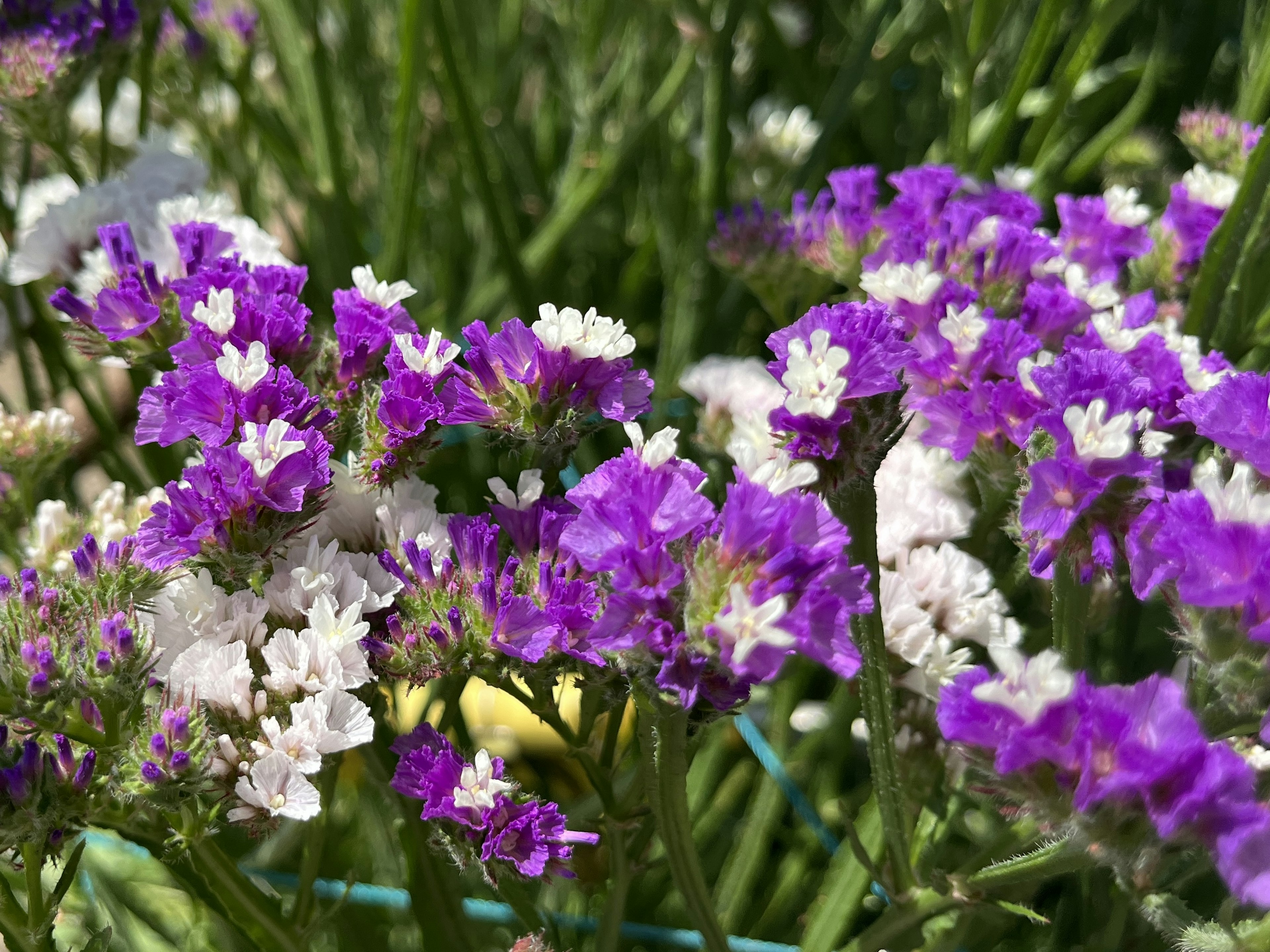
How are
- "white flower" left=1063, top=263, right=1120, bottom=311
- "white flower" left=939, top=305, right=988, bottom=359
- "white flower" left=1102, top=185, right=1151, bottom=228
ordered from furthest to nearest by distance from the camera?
"white flower" left=1102, top=185, right=1151, bottom=228, "white flower" left=1063, top=263, right=1120, bottom=311, "white flower" left=939, top=305, right=988, bottom=359

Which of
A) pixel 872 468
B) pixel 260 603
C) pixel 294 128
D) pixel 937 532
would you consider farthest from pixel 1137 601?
pixel 294 128

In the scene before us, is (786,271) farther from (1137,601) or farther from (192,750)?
(192,750)

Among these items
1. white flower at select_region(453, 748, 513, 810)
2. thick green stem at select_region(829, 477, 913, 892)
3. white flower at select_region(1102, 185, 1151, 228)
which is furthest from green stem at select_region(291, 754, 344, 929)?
white flower at select_region(1102, 185, 1151, 228)

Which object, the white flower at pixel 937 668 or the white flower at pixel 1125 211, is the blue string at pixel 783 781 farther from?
the white flower at pixel 1125 211

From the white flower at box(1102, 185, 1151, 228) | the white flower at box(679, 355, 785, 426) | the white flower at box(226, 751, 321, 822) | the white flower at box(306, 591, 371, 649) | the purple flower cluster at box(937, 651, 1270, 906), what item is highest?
the white flower at box(1102, 185, 1151, 228)

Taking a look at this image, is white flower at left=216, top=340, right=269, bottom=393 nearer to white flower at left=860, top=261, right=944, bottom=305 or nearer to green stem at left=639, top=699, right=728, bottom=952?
green stem at left=639, top=699, right=728, bottom=952
